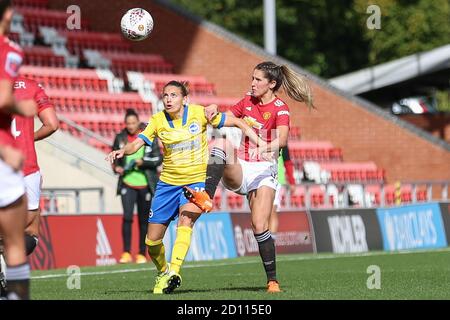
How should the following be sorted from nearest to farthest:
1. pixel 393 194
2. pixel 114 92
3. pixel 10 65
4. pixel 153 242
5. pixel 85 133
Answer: pixel 10 65, pixel 153 242, pixel 85 133, pixel 393 194, pixel 114 92

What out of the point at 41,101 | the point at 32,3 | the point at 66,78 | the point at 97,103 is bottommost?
the point at 41,101

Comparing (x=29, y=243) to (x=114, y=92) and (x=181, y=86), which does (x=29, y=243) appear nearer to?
(x=181, y=86)

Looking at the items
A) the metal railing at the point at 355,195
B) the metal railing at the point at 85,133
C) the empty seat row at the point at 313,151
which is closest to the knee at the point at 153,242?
the metal railing at the point at 355,195

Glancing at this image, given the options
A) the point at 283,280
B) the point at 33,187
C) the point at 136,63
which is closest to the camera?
the point at 33,187

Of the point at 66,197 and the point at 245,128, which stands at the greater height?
the point at 245,128

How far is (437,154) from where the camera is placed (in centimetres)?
3116

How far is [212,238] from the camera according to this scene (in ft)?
68.7

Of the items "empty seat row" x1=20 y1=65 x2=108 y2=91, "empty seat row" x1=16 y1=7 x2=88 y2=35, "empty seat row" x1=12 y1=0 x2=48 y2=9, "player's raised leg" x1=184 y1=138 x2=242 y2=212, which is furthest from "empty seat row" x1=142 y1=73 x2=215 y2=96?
"player's raised leg" x1=184 y1=138 x2=242 y2=212

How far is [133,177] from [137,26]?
17.9 ft

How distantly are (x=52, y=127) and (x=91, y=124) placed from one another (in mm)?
15975

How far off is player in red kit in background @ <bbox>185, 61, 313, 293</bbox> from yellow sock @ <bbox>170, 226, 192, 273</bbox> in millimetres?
322

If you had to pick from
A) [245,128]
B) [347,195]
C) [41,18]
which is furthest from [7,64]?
[41,18]

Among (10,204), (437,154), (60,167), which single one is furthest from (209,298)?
(437,154)

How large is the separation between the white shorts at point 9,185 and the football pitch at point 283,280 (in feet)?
10.2
